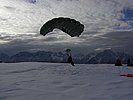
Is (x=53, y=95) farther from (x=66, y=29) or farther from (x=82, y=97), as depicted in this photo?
(x=66, y=29)

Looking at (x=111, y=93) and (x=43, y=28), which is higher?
(x=43, y=28)

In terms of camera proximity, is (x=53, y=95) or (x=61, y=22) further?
(x=61, y=22)

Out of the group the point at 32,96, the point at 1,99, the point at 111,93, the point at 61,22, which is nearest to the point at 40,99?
the point at 32,96

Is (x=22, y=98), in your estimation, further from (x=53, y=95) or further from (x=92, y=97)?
(x=92, y=97)

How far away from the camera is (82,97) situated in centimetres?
709

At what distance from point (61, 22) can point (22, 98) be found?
9.42 metres

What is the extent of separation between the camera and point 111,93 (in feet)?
24.4

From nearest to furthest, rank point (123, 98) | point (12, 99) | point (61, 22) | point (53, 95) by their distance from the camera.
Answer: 1. point (123, 98)
2. point (12, 99)
3. point (53, 95)
4. point (61, 22)

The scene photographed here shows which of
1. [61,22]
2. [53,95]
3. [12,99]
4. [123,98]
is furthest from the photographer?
[61,22]

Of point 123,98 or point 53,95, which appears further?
point 53,95

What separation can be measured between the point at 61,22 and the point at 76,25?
94cm

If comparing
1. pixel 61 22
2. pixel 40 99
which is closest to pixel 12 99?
pixel 40 99

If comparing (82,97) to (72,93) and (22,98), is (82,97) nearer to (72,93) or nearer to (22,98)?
(72,93)

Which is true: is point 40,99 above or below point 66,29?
below
